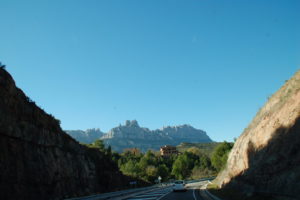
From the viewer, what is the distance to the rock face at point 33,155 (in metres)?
22.1

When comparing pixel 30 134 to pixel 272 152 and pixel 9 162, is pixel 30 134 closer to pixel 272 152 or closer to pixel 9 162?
pixel 9 162

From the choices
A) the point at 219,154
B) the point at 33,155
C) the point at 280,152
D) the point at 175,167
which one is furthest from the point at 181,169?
the point at 280,152

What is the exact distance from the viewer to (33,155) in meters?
26.7

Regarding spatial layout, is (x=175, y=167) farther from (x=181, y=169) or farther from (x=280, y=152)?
(x=280, y=152)

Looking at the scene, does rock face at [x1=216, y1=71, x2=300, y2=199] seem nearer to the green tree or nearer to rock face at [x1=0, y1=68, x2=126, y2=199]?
rock face at [x1=0, y1=68, x2=126, y2=199]

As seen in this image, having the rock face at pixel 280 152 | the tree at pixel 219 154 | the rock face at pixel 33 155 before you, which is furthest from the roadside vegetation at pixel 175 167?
the rock face at pixel 280 152

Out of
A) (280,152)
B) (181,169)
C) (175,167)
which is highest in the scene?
(280,152)

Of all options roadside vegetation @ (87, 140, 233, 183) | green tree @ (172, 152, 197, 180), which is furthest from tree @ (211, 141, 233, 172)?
green tree @ (172, 152, 197, 180)

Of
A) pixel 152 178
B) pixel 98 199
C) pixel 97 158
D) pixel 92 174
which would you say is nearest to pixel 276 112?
pixel 98 199

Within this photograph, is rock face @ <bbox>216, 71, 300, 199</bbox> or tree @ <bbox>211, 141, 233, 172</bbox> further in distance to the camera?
tree @ <bbox>211, 141, 233, 172</bbox>

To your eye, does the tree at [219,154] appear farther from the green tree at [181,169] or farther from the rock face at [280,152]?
the rock face at [280,152]

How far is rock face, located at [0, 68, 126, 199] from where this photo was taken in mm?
22125

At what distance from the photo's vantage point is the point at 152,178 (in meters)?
99.7

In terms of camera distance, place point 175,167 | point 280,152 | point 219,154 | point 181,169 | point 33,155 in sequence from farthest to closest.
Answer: point 175,167 → point 181,169 → point 219,154 → point 33,155 → point 280,152
